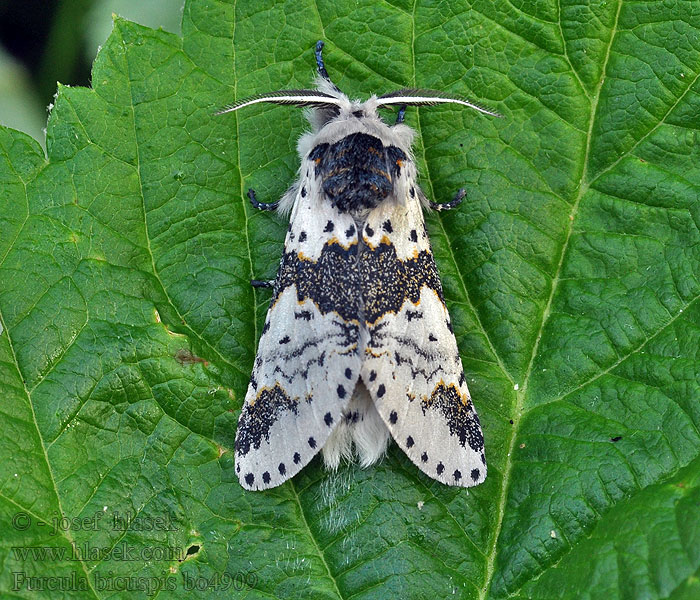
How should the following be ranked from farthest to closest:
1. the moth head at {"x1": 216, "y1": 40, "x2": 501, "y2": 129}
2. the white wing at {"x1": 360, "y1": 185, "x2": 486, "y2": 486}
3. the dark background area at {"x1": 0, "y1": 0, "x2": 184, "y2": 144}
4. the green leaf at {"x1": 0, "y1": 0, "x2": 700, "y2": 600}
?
the dark background area at {"x1": 0, "y1": 0, "x2": 184, "y2": 144} → the moth head at {"x1": 216, "y1": 40, "x2": 501, "y2": 129} → the white wing at {"x1": 360, "y1": 185, "x2": 486, "y2": 486} → the green leaf at {"x1": 0, "y1": 0, "x2": 700, "y2": 600}

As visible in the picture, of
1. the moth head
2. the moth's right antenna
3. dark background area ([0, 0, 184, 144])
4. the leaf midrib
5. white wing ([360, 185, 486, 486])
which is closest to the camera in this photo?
the leaf midrib

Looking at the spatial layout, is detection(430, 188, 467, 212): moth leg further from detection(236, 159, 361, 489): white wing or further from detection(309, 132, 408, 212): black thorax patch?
detection(236, 159, 361, 489): white wing

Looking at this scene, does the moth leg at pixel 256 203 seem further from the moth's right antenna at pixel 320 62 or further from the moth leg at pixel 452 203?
the moth leg at pixel 452 203

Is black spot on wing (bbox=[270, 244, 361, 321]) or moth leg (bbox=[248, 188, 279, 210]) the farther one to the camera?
moth leg (bbox=[248, 188, 279, 210])

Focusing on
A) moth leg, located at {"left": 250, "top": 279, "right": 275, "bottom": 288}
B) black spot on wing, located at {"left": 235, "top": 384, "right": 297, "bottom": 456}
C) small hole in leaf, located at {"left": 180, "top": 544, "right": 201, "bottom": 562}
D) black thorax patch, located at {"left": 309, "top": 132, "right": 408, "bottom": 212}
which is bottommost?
small hole in leaf, located at {"left": 180, "top": 544, "right": 201, "bottom": 562}

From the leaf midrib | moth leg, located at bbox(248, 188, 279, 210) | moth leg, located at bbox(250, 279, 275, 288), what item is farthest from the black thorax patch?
the leaf midrib

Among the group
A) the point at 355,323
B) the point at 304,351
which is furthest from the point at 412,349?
the point at 304,351

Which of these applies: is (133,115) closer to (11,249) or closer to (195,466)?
(11,249)

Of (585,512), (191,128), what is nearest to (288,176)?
(191,128)
